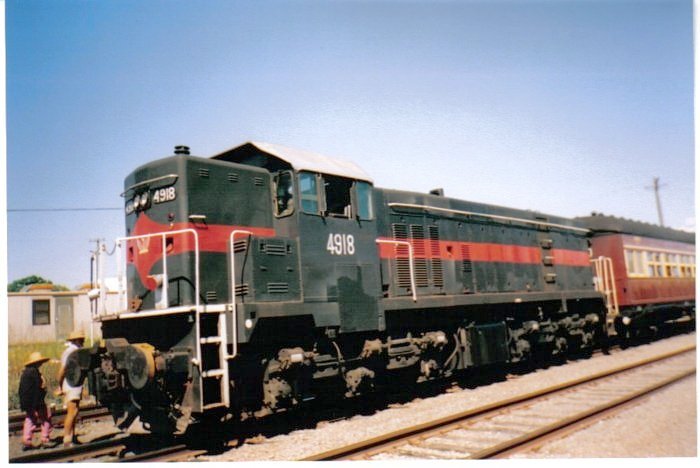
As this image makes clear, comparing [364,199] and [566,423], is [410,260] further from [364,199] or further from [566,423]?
[566,423]

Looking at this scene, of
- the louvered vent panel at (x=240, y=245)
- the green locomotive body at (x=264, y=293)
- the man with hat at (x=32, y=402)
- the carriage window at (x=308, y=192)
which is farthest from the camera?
the carriage window at (x=308, y=192)

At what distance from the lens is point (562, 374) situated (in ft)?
30.4

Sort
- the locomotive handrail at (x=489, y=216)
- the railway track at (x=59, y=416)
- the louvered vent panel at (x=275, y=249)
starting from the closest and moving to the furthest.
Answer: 1. the louvered vent panel at (x=275, y=249)
2. the railway track at (x=59, y=416)
3. the locomotive handrail at (x=489, y=216)

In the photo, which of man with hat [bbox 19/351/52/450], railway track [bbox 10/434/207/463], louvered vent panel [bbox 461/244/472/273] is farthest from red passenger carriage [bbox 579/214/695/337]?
man with hat [bbox 19/351/52/450]

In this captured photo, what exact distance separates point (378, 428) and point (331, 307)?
1482mm

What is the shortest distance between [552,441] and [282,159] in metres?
4.26

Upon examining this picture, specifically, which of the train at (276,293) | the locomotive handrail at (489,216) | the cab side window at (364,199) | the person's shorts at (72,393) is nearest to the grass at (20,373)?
the person's shorts at (72,393)

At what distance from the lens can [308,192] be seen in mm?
6355

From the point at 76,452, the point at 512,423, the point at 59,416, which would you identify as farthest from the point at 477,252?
the point at 59,416

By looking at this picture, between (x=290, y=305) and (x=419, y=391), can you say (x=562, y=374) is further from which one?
(x=290, y=305)

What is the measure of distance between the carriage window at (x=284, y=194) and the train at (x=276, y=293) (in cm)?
2

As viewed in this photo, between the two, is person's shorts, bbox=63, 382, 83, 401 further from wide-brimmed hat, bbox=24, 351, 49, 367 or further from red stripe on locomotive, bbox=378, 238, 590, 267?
red stripe on locomotive, bbox=378, 238, 590, 267

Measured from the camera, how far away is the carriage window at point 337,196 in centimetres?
668

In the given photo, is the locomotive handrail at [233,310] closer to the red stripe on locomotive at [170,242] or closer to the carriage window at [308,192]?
the red stripe on locomotive at [170,242]
